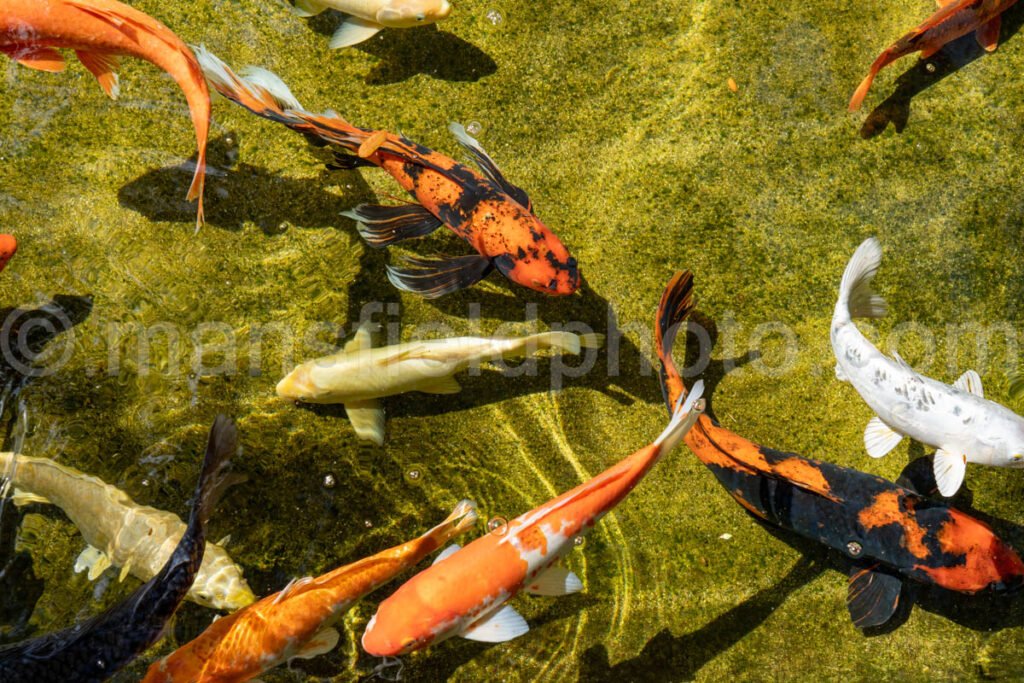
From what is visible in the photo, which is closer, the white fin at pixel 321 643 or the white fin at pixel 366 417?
the white fin at pixel 321 643

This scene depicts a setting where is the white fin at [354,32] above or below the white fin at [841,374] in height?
above

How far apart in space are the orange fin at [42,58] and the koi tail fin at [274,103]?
28.6 inches

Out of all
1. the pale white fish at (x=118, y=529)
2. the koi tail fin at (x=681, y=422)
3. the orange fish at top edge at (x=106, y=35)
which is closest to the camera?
the koi tail fin at (x=681, y=422)

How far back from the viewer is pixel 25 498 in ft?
14.4

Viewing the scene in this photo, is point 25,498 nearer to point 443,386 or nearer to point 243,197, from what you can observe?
point 243,197

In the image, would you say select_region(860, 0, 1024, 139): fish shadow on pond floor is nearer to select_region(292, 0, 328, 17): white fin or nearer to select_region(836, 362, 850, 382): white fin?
select_region(836, 362, 850, 382): white fin

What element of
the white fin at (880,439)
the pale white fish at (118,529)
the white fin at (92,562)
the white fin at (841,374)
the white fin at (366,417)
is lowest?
the white fin at (92,562)

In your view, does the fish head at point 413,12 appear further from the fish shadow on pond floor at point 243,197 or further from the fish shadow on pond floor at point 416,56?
the fish shadow on pond floor at point 243,197

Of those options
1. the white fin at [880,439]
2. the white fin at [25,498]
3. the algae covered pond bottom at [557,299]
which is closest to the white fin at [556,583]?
the algae covered pond bottom at [557,299]

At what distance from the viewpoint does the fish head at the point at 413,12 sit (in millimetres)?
4512

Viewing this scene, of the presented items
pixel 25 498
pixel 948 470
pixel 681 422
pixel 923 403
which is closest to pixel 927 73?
pixel 923 403

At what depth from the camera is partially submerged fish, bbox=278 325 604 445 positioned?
171 inches

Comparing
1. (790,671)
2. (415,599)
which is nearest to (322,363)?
(415,599)

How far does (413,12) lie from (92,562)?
10.6 ft
